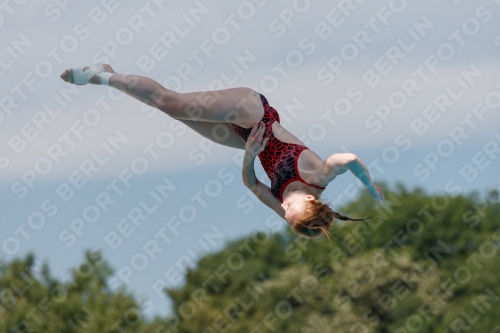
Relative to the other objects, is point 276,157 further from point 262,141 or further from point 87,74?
point 87,74

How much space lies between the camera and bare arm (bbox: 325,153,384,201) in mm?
9000

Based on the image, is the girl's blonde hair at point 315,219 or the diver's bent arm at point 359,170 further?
the girl's blonde hair at point 315,219

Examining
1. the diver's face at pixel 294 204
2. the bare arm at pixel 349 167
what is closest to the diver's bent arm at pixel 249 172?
the diver's face at pixel 294 204

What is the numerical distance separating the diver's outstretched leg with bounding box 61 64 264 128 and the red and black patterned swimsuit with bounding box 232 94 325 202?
15 cm

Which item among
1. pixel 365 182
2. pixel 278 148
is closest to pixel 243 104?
pixel 278 148

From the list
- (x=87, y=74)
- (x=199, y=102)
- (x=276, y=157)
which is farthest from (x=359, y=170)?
(x=87, y=74)

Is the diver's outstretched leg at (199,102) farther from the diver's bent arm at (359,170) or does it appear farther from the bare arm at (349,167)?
the diver's bent arm at (359,170)

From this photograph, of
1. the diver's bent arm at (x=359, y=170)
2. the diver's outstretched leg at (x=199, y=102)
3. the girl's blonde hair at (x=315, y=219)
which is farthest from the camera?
the diver's outstretched leg at (x=199, y=102)

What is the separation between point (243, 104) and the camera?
966 cm

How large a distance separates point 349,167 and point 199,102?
1.62m

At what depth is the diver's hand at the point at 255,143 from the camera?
931 centimetres

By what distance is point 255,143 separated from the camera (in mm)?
9328

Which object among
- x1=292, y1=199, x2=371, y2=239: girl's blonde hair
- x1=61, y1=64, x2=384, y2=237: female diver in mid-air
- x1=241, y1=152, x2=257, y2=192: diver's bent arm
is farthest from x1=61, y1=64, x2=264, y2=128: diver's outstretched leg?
x1=292, y1=199, x2=371, y2=239: girl's blonde hair

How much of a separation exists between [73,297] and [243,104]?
30.5m
